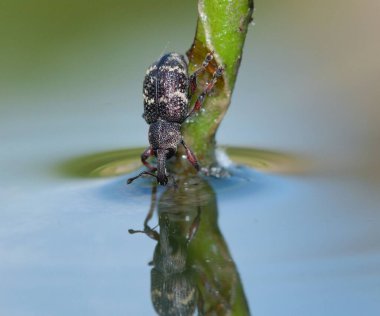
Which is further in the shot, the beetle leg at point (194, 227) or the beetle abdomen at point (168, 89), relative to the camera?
the beetle abdomen at point (168, 89)

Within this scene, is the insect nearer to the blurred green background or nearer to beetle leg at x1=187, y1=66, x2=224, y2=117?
beetle leg at x1=187, y1=66, x2=224, y2=117

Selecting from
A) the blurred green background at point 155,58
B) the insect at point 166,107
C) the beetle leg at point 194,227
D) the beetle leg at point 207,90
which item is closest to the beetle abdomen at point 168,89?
the insect at point 166,107

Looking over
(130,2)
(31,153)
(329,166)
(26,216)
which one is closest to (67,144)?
(31,153)

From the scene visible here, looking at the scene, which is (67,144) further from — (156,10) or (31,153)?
(156,10)

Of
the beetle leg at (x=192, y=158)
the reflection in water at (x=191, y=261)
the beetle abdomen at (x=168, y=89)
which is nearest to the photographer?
the reflection in water at (x=191, y=261)

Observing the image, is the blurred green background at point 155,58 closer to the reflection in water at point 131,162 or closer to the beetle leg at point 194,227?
the reflection in water at point 131,162

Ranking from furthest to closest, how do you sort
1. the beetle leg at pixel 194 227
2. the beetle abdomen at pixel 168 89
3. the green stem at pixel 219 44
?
the beetle abdomen at pixel 168 89 < the green stem at pixel 219 44 < the beetle leg at pixel 194 227

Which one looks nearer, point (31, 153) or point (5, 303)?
point (5, 303)
